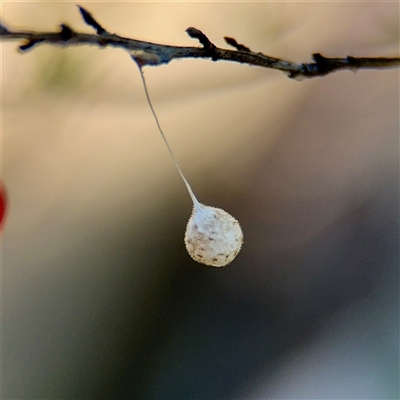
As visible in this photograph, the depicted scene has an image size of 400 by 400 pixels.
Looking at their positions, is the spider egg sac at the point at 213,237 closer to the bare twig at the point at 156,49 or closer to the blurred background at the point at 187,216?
the bare twig at the point at 156,49

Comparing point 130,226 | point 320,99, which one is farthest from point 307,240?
point 130,226

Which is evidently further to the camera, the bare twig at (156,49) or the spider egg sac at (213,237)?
the spider egg sac at (213,237)

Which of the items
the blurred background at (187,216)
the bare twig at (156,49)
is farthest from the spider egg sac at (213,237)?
the blurred background at (187,216)

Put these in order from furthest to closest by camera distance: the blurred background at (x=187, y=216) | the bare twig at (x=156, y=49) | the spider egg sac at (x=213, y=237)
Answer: the blurred background at (x=187, y=216) → the spider egg sac at (x=213, y=237) → the bare twig at (x=156, y=49)

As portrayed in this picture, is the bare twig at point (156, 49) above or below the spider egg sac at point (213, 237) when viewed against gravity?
above

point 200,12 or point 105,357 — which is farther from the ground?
point 200,12

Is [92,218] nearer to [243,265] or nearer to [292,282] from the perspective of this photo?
[243,265]

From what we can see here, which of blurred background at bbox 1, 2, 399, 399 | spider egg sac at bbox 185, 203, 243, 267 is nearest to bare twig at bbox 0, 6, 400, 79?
spider egg sac at bbox 185, 203, 243, 267
